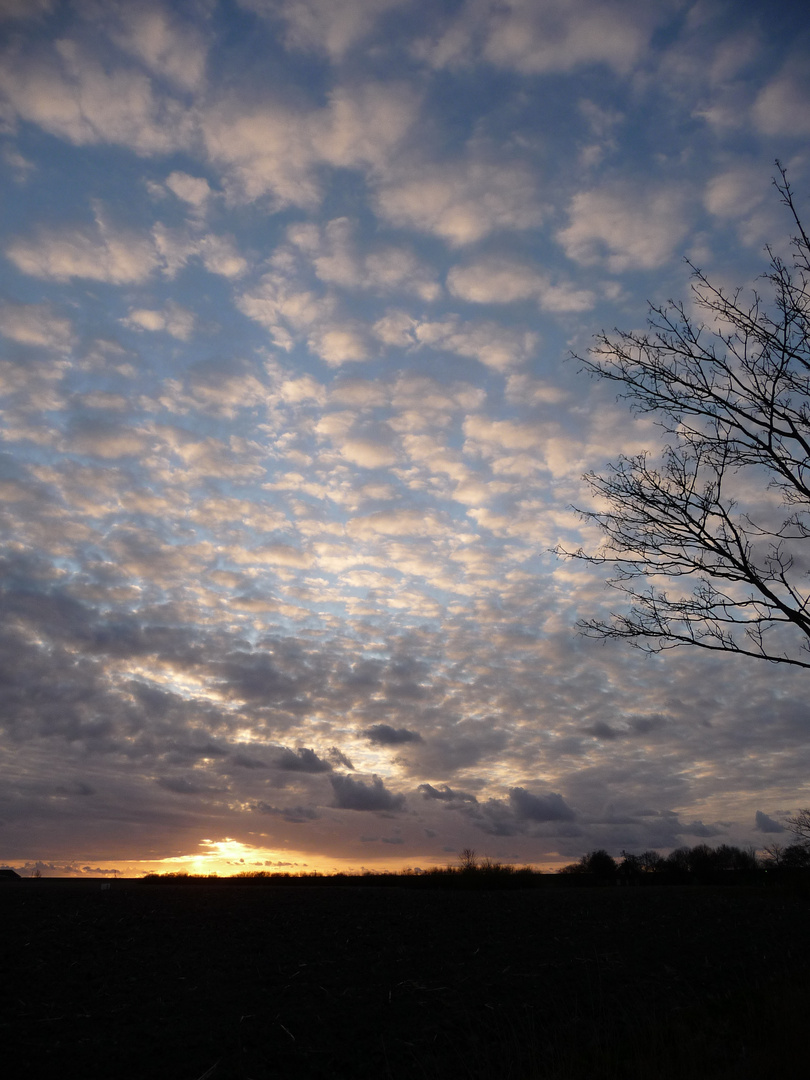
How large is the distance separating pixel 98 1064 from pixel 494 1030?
18.1 ft

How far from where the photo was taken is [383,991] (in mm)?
11883

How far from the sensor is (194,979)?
40.7ft

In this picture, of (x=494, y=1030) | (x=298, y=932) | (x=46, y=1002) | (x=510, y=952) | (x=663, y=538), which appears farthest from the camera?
(x=298, y=932)

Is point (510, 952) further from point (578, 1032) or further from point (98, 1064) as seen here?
point (98, 1064)

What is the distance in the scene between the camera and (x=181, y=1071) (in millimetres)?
8680

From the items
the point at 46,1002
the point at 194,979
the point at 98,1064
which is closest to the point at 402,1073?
the point at 98,1064

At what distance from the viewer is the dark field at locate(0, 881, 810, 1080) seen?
9.07 meters

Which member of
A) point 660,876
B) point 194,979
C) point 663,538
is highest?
point 663,538

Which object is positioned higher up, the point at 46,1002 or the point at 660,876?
the point at 46,1002

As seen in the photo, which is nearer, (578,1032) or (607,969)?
(578,1032)

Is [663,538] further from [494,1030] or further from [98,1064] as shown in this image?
[98,1064]

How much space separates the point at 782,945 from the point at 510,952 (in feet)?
26.2

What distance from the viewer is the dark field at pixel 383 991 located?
29.8 ft

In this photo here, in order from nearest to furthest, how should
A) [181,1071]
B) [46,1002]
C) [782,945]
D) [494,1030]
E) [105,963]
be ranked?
[181,1071]
[494,1030]
[46,1002]
[105,963]
[782,945]
